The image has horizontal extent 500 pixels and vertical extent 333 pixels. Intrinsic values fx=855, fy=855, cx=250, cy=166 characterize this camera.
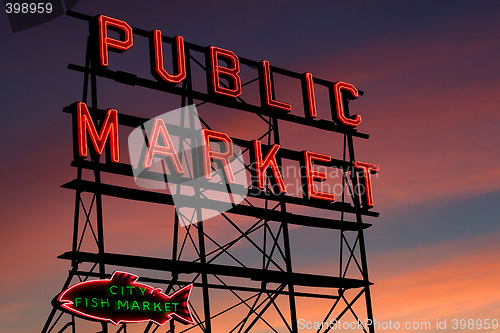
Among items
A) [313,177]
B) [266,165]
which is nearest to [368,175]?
[313,177]

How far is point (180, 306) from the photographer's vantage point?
22469 millimetres

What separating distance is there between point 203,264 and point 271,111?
21.1ft

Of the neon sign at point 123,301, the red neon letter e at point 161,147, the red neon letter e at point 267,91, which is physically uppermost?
the red neon letter e at point 267,91

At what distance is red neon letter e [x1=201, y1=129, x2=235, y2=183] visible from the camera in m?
25.0

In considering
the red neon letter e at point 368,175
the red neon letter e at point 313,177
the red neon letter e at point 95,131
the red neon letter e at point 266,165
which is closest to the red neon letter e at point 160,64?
the red neon letter e at point 95,131

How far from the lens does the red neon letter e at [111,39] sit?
2397 cm

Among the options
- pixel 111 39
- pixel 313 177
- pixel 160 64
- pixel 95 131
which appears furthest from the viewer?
pixel 313 177

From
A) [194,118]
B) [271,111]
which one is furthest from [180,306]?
[271,111]

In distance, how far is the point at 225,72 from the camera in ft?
88.6

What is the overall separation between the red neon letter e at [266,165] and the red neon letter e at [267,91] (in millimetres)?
1562

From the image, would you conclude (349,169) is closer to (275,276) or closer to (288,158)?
(288,158)

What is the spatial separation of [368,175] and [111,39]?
10229mm

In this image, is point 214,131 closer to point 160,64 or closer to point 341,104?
point 160,64

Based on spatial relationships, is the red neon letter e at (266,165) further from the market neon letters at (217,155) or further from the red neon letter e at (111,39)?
the red neon letter e at (111,39)
